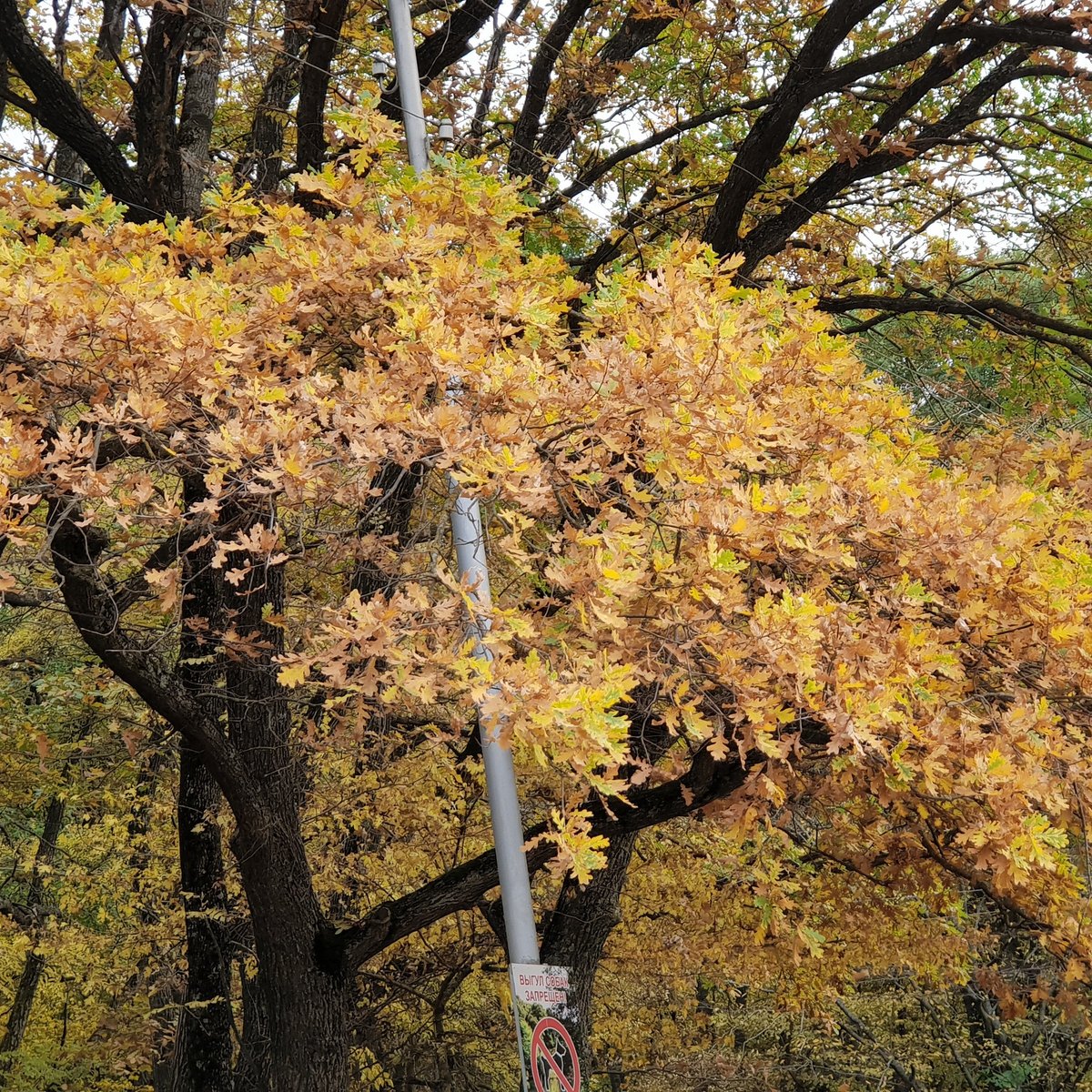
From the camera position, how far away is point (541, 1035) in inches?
158

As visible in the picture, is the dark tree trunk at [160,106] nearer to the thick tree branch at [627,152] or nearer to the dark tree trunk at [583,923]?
the thick tree branch at [627,152]

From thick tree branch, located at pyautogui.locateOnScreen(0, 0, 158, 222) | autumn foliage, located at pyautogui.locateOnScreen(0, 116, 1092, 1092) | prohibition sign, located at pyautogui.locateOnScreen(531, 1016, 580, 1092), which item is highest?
thick tree branch, located at pyautogui.locateOnScreen(0, 0, 158, 222)

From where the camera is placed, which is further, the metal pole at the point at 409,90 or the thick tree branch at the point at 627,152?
the thick tree branch at the point at 627,152

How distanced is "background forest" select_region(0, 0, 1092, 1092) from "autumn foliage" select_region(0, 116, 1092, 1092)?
0.03 m

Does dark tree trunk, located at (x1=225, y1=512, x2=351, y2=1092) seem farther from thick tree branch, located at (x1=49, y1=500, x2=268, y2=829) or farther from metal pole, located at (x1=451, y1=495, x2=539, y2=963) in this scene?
metal pole, located at (x1=451, y1=495, x2=539, y2=963)

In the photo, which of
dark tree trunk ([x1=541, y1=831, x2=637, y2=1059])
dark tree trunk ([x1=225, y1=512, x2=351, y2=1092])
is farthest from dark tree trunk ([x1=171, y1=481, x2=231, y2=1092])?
dark tree trunk ([x1=541, y1=831, x2=637, y2=1059])

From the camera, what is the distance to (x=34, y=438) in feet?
13.3

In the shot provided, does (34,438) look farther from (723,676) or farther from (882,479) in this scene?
(882,479)

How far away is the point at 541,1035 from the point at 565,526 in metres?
1.74

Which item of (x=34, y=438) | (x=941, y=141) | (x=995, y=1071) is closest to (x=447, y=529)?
(x=34, y=438)

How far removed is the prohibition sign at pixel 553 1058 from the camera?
157 inches

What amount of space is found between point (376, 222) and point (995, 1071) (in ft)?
43.8

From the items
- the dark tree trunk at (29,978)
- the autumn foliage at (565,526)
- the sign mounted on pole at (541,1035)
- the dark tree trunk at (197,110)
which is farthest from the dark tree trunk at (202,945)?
the dark tree trunk at (29,978)

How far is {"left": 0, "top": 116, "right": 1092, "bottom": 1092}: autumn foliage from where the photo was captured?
3.73 metres
